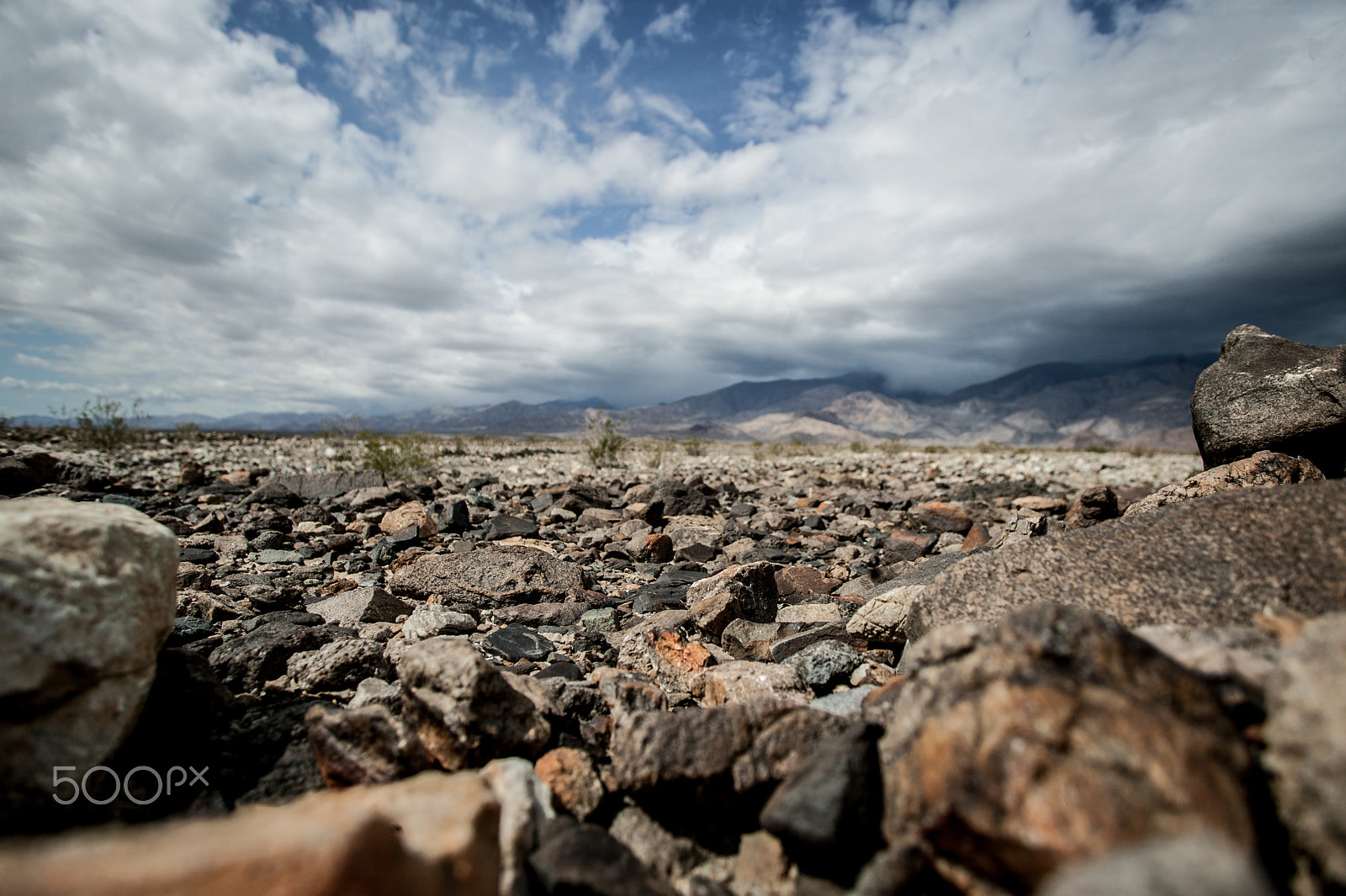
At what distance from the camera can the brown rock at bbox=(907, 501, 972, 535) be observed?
33.4 ft

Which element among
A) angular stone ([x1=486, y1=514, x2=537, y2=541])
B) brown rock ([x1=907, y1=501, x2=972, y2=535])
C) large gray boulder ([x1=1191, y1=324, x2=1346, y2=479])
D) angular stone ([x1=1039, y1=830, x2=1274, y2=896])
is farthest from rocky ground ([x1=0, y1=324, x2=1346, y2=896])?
brown rock ([x1=907, y1=501, x2=972, y2=535])

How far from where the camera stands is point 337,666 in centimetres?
419

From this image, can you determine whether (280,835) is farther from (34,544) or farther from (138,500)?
(138,500)

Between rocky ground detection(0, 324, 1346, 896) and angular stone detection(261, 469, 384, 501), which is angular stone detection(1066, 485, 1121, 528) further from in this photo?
angular stone detection(261, 469, 384, 501)

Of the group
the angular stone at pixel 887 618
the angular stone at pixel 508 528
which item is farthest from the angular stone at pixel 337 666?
the angular stone at pixel 508 528

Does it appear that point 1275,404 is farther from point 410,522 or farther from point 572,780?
point 410,522

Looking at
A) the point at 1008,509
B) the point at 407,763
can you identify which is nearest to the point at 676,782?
the point at 407,763

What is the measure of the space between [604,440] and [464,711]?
19.0 m

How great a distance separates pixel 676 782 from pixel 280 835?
166cm

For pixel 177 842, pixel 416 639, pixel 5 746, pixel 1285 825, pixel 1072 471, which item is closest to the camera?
pixel 177 842

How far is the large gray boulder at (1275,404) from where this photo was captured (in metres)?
5.99

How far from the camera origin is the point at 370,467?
52.9ft

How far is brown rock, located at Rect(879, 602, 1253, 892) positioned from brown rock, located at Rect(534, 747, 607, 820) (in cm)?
143

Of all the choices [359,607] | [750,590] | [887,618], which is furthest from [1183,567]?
[359,607]
